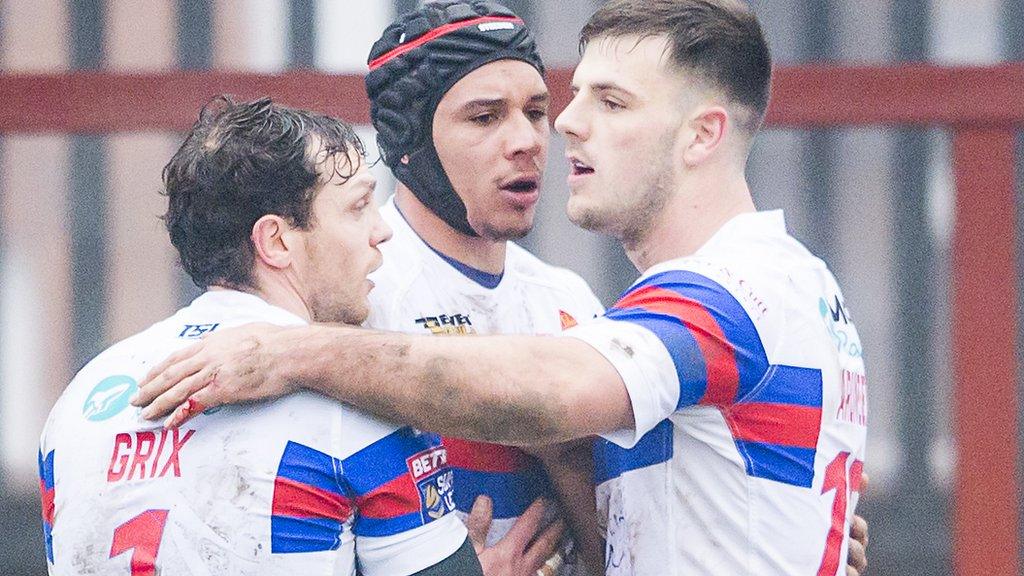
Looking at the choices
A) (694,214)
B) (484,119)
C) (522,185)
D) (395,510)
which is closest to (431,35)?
(484,119)

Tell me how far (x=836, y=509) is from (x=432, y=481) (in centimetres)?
67

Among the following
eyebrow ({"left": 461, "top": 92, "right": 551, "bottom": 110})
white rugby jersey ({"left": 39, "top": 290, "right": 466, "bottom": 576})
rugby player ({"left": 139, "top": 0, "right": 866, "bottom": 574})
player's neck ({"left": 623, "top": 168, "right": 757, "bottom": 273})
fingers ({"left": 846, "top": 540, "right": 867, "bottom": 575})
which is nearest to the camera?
white rugby jersey ({"left": 39, "top": 290, "right": 466, "bottom": 576})

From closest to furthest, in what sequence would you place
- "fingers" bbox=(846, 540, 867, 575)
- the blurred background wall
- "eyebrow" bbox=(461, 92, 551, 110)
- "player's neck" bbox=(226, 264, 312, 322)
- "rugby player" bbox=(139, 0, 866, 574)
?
"rugby player" bbox=(139, 0, 866, 574) → "player's neck" bbox=(226, 264, 312, 322) → "fingers" bbox=(846, 540, 867, 575) → "eyebrow" bbox=(461, 92, 551, 110) → the blurred background wall

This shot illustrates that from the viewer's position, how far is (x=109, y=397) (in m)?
1.83

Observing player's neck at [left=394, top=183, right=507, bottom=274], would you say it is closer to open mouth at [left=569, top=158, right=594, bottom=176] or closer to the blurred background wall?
open mouth at [left=569, top=158, right=594, bottom=176]

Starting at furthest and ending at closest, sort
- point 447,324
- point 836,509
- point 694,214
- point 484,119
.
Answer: point 484,119
point 447,324
point 694,214
point 836,509

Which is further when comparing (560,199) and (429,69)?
(560,199)

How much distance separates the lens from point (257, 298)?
6.29ft

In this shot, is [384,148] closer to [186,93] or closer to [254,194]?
[254,194]

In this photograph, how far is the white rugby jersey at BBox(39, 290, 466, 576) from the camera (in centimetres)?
171

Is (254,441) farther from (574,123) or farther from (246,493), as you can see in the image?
(574,123)

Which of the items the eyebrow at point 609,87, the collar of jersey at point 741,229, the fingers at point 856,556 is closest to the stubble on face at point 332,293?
the collar of jersey at point 741,229

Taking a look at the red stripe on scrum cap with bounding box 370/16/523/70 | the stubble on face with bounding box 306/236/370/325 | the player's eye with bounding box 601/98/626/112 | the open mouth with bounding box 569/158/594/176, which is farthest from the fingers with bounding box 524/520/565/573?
the red stripe on scrum cap with bounding box 370/16/523/70

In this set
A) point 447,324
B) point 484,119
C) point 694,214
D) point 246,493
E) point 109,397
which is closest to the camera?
point 246,493
